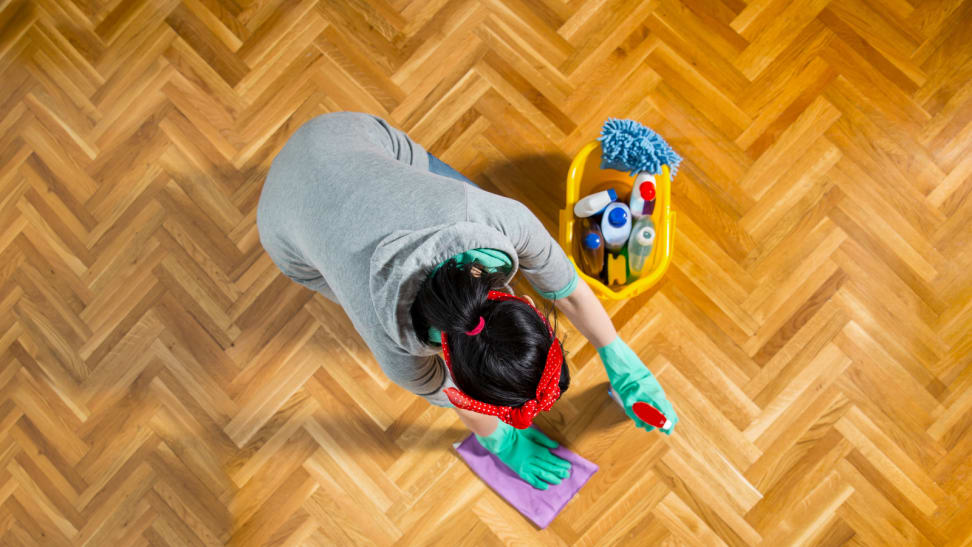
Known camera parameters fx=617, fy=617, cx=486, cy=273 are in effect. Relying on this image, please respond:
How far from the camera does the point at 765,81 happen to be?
1618mm

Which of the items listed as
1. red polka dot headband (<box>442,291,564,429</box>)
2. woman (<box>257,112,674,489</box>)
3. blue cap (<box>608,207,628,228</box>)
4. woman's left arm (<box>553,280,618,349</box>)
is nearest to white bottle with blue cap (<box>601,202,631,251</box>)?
blue cap (<box>608,207,628,228</box>)

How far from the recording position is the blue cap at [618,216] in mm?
1383

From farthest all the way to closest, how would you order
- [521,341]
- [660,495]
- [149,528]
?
[149,528] < [660,495] < [521,341]

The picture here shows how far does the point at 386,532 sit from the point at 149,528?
63 centimetres

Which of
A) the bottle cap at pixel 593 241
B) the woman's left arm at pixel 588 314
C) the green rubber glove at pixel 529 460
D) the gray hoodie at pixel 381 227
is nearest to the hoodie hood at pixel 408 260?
the gray hoodie at pixel 381 227

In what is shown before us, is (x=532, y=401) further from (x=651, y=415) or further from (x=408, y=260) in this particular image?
(x=651, y=415)

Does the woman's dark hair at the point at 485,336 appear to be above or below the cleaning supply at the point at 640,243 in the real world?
above

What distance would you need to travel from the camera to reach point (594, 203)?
1.41 metres

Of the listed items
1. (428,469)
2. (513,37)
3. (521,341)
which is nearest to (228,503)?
(428,469)

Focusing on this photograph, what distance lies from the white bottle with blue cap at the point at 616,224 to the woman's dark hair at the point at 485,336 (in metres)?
0.67

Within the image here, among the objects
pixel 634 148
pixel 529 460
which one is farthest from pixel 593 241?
pixel 529 460

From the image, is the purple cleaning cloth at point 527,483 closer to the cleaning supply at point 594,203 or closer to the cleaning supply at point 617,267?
the cleaning supply at point 617,267

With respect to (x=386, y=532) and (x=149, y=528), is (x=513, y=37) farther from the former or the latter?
(x=149, y=528)

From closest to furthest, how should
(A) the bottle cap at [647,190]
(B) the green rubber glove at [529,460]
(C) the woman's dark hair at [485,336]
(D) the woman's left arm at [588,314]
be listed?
(C) the woman's dark hair at [485,336]
(D) the woman's left arm at [588,314]
(A) the bottle cap at [647,190]
(B) the green rubber glove at [529,460]
